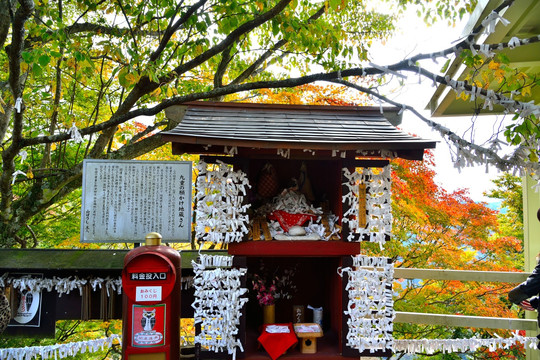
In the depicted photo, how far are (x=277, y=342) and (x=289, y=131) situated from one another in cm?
→ 185

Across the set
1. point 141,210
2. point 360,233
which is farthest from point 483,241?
point 141,210

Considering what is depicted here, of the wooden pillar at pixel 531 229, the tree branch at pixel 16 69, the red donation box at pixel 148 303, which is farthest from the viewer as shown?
the wooden pillar at pixel 531 229

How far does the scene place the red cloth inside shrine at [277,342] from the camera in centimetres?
340

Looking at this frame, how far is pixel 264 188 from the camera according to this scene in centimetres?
407

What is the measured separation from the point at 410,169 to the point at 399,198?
2.02ft

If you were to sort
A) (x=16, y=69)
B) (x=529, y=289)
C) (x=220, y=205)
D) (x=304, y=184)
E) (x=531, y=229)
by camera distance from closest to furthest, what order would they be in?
(x=529, y=289) < (x=16, y=69) < (x=220, y=205) < (x=304, y=184) < (x=531, y=229)

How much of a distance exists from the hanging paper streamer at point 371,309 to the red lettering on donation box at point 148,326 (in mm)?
1589

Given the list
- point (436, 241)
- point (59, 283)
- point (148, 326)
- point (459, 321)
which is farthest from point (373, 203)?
point (436, 241)

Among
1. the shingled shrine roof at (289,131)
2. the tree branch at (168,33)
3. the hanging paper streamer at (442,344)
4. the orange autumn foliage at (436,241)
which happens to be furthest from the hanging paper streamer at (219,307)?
the orange autumn foliage at (436,241)

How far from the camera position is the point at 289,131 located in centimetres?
342

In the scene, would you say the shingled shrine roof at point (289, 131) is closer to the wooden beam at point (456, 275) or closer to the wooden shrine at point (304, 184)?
the wooden shrine at point (304, 184)

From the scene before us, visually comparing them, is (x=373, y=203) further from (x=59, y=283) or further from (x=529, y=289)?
(x=59, y=283)

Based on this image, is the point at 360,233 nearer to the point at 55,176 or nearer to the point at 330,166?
the point at 330,166

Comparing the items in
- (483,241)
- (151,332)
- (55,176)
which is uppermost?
(55,176)
